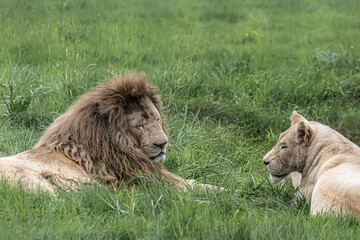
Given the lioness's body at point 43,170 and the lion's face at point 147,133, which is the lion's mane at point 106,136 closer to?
the lion's face at point 147,133

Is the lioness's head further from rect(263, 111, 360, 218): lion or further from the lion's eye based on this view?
the lion's eye

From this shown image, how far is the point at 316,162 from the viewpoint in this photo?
526 cm

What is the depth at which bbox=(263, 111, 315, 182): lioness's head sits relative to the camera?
5.38 metres

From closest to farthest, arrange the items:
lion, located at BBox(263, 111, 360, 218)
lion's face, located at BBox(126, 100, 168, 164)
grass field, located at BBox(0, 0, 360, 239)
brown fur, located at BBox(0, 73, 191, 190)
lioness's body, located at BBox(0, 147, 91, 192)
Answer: grass field, located at BBox(0, 0, 360, 239) → lioness's body, located at BBox(0, 147, 91, 192) → lion, located at BBox(263, 111, 360, 218) → brown fur, located at BBox(0, 73, 191, 190) → lion's face, located at BBox(126, 100, 168, 164)

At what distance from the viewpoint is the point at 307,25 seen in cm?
1169

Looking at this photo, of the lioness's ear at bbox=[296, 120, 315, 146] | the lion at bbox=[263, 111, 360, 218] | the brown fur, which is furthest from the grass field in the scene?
the lioness's ear at bbox=[296, 120, 315, 146]

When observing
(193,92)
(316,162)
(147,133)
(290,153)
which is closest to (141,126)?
(147,133)

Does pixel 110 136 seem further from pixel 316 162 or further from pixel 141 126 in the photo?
pixel 316 162

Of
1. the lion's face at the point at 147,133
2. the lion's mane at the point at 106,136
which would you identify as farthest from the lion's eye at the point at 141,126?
A: the lion's mane at the point at 106,136

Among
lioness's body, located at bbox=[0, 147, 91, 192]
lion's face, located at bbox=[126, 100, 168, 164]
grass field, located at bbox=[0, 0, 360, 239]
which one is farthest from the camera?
lion's face, located at bbox=[126, 100, 168, 164]

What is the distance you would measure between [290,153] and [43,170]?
2541 mm

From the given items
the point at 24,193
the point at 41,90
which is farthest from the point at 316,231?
the point at 41,90

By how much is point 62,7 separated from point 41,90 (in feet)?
12.5

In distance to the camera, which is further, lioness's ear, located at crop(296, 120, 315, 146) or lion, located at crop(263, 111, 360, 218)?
lioness's ear, located at crop(296, 120, 315, 146)
